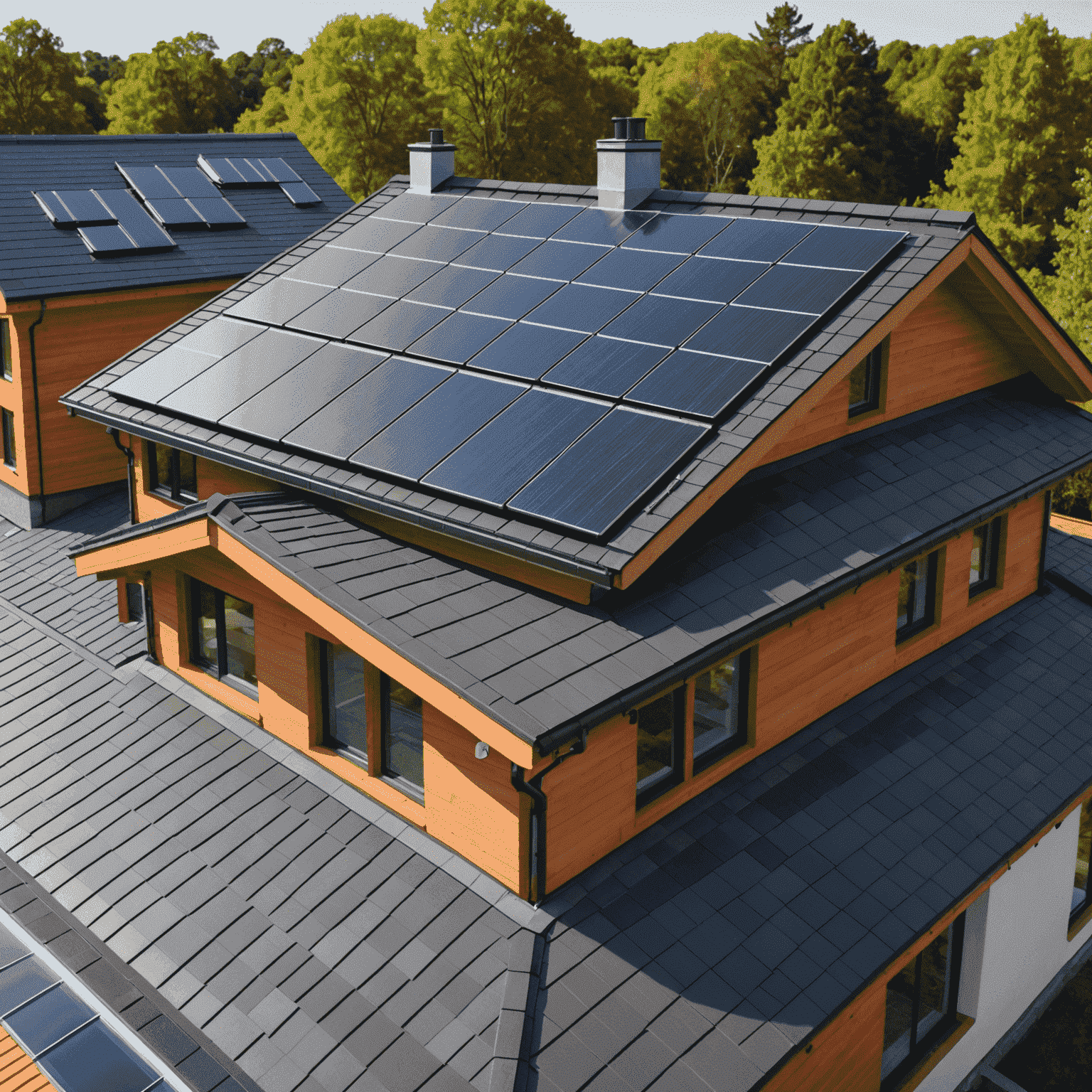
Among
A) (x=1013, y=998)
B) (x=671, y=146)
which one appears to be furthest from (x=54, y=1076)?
(x=671, y=146)

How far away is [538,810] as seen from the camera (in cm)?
959

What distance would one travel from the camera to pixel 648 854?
10.5 m

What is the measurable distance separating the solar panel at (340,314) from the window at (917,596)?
26.2 feet

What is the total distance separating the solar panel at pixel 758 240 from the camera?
13781 millimetres

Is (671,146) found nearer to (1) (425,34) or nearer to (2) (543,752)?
(1) (425,34)

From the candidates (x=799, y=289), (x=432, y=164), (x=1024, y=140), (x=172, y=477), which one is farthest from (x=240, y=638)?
(x=1024, y=140)

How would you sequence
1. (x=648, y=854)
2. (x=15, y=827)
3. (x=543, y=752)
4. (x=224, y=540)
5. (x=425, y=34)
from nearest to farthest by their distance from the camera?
1. (x=543, y=752)
2. (x=648, y=854)
3. (x=224, y=540)
4. (x=15, y=827)
5. (x=425, y=34)

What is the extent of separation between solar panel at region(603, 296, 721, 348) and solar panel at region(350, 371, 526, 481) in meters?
1.60

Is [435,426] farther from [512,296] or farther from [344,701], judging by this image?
[344,701]

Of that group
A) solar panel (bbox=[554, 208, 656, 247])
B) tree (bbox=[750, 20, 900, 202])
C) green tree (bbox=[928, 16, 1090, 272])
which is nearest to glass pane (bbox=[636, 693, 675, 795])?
solar panel (bbox=[554, 208, 656, 247])

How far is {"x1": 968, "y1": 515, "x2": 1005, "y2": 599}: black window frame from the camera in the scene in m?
15.6

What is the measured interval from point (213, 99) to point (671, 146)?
34.7 metres

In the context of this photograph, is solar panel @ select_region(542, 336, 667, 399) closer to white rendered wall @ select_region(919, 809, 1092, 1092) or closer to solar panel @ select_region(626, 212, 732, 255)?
solar panel @ select_region(626, 212, 732, 255)

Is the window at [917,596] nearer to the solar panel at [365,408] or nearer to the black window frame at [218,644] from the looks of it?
the solar panel at [365,408]
